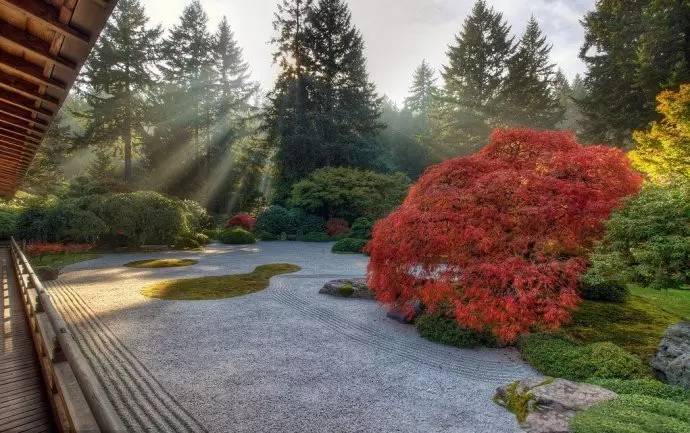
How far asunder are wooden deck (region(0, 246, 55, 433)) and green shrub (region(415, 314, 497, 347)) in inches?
267

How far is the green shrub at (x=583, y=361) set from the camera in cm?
593

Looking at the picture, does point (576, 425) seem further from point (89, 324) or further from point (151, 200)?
point (151, 200)

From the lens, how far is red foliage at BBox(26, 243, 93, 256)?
1722 cm

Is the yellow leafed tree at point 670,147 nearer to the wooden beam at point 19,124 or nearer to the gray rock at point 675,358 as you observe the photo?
the gray rock at point 675,358

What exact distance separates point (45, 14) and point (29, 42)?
50 centimetres

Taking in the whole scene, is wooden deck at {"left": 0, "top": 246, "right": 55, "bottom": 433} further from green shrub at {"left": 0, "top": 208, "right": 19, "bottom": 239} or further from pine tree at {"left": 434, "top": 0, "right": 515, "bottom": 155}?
pine tree at {"left": 434, "top": 0, "right": 515, "bottom": 155}

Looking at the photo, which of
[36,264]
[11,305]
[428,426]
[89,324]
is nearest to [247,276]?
[89,324]

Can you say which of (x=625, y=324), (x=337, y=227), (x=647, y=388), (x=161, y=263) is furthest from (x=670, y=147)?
(x=337, y=227)

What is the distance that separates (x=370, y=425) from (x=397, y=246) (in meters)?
4.17

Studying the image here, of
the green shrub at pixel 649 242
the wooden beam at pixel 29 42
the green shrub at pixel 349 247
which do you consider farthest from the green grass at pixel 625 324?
the green shrub at pixel 349 247

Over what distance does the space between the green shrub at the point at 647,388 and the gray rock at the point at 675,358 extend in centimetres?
33

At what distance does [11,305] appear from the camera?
790 cm

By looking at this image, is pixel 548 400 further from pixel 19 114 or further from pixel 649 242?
pixel 19 114

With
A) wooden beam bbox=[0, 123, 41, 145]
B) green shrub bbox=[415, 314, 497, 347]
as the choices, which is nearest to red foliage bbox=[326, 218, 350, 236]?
green shrub bbox=[415, 314, 497, 347]
